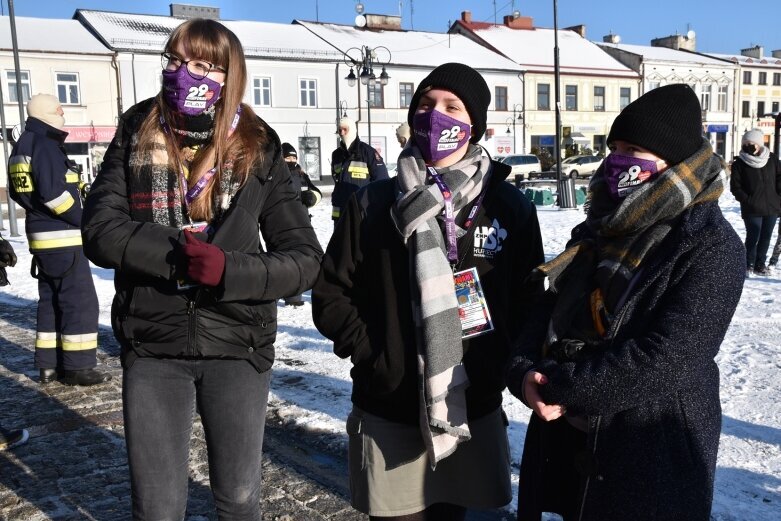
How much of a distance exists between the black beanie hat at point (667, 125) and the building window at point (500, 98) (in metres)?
45.0

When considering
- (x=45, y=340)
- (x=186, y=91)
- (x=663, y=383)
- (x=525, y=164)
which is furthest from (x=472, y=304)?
(x=525, y=164)

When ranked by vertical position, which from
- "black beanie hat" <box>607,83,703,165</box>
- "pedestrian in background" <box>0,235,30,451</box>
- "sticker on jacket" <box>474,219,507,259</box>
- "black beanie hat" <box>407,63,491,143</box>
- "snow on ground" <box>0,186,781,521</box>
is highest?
"black beanie hat" <box>407,63,491,143</box>

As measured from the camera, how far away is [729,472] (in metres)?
3.72

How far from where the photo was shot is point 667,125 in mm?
2049

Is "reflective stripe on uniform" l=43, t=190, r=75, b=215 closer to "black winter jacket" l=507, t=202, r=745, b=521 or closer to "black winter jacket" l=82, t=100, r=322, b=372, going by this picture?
"black winter jacket" l=82, t=100, r=322, b=372

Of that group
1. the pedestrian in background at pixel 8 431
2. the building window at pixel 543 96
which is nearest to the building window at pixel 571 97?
the building window at pixel 543 96

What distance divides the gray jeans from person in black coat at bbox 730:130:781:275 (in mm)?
8474

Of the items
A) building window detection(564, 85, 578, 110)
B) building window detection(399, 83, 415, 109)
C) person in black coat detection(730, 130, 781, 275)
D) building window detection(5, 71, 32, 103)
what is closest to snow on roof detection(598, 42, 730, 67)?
building window detection(564, 85, 578, 110)

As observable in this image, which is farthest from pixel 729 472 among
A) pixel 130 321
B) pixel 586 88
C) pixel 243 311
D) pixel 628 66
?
pixel 628 66

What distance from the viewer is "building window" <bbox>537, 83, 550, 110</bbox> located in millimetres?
47156

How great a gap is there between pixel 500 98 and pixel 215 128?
148 ft

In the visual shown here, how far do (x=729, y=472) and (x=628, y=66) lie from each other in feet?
170

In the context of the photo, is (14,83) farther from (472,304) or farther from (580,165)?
(472,304)

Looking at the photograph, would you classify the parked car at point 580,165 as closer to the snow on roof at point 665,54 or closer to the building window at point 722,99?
the snow on roof at point 665,54
